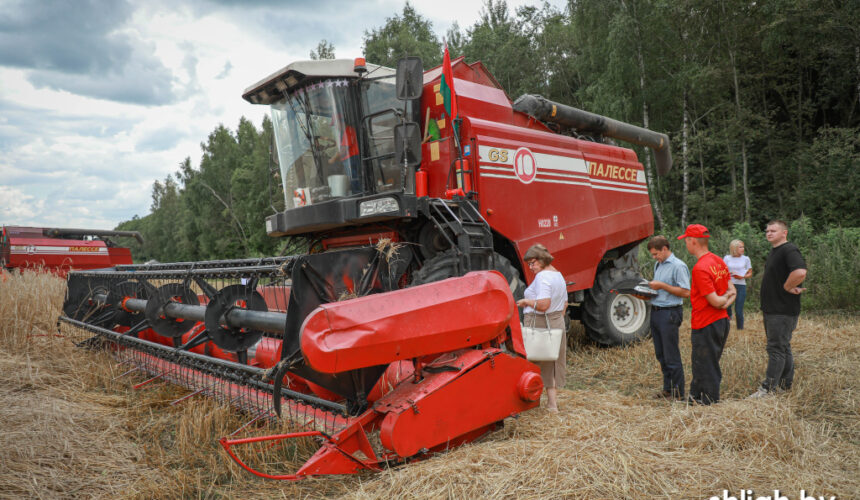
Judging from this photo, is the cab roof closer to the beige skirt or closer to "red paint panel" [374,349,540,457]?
the beige skirt

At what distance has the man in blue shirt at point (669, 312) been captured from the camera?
4.14m

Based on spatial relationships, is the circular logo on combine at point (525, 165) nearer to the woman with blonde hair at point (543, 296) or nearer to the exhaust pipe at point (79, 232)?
the woman with blonde hair at point (543, 296)

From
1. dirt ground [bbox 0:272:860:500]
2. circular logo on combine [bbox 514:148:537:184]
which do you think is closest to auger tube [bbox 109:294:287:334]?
dirt ground [bbox 0:272:860:500]

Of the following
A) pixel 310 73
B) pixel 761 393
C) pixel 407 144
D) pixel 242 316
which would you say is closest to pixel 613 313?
pixel 761 393

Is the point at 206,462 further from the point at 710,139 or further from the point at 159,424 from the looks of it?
the point at 710,139

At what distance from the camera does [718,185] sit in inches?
701

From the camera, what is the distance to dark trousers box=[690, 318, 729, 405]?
380 centimetres

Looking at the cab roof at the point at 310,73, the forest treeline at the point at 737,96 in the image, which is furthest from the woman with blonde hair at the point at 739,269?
the forest treeline at the point at 737,96

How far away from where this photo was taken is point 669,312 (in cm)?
423

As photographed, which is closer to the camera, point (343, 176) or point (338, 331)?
point (338, 331)

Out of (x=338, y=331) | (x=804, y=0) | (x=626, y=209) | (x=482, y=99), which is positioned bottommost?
(x=338, y=331)

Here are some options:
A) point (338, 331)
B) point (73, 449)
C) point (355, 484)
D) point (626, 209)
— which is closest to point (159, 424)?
point (73, 449)

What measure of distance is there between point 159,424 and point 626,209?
17.4ft

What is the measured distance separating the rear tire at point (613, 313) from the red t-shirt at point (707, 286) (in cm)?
210
